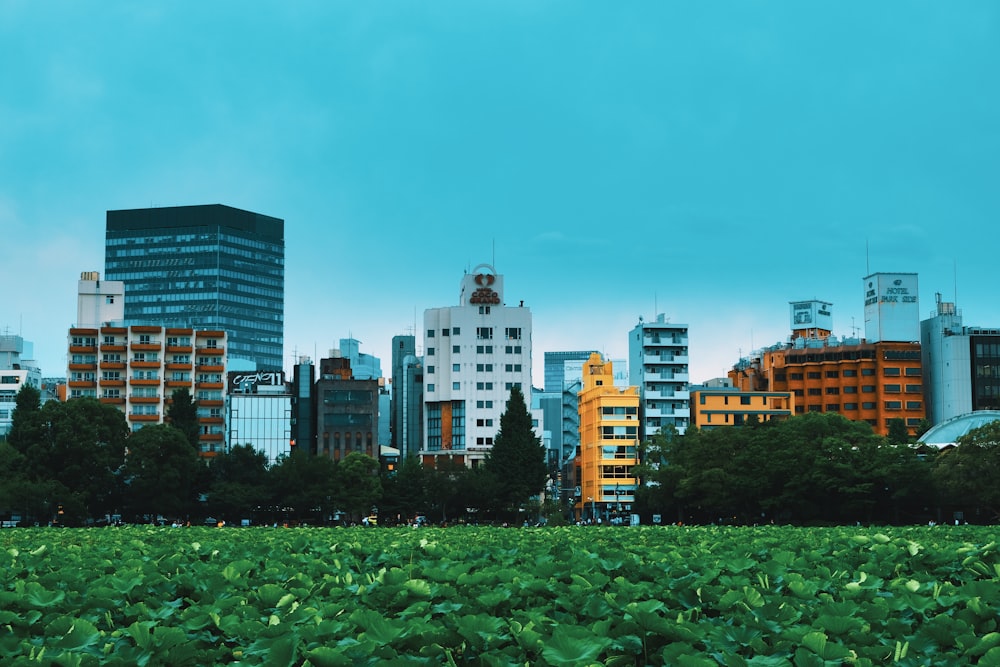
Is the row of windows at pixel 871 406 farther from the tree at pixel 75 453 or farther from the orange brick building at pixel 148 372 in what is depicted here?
the tree at pixel 75 453

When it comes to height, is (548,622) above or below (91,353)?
below

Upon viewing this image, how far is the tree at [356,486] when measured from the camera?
98.4 m

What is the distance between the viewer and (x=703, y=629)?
37.9ft

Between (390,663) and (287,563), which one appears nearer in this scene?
(390,663)

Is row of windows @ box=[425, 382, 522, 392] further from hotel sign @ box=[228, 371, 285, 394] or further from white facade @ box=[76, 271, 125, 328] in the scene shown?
white facade @ box=[76, 271, 125, 328]

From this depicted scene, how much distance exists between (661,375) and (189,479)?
67421mm

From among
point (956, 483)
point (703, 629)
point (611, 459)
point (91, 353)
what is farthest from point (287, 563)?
point (91, 353)

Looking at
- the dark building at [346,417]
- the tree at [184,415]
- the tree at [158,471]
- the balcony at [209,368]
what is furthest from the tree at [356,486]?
the balcony at [209,368]

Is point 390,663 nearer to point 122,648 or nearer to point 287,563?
point 122,648

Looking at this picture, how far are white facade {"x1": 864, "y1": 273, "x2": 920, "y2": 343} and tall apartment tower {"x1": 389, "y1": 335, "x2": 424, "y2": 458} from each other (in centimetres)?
6565

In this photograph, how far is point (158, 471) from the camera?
91.9m

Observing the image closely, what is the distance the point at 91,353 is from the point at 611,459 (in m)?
65.3

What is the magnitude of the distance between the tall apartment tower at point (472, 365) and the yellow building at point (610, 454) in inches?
468

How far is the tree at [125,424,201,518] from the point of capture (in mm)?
91438
